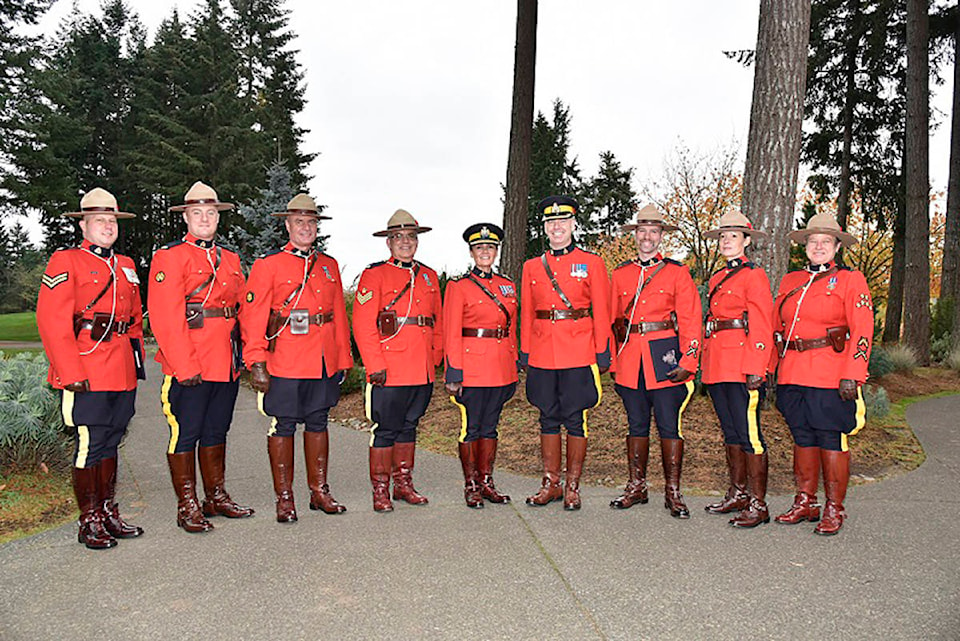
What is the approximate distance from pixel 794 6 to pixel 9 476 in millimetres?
8805

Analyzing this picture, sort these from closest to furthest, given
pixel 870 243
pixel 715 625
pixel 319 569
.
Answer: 1. pixel 715 625
2. pixel 319 569
3. pixel 870 243

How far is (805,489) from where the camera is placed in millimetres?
5027

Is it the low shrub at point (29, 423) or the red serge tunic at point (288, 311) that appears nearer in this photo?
the red serge tunic at point (288, 311)

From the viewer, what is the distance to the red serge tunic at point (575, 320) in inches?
207

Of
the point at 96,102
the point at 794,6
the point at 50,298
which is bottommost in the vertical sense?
the point at 50,298

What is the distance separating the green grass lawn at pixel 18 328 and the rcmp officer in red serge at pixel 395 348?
80.4 ft

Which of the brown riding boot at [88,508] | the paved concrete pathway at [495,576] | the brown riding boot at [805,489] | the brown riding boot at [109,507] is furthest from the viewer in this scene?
the brown riding boot at [805,489]

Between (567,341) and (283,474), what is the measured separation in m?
2.37

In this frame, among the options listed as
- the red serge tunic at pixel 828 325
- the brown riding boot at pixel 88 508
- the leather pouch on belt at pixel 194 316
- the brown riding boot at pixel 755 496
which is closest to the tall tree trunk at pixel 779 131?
the red serge tunic at pixel 828 325

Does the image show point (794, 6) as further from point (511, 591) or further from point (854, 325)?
point (511, 591)

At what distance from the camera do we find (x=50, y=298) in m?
4.41

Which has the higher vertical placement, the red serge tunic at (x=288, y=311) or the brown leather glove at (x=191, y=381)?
the red serge tunic at (x=288, y=311)

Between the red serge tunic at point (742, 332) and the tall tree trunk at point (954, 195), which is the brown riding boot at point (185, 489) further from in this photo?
the tall tree trunk at point (954, 195)

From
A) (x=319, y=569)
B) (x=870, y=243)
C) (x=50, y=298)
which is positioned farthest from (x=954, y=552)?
(x=870, y=243)
